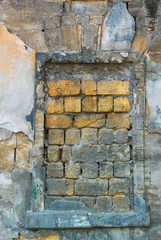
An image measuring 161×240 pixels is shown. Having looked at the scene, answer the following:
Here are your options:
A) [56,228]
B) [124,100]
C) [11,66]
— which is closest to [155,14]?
[124,100]

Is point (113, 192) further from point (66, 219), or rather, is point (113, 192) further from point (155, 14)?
point (155, 14)

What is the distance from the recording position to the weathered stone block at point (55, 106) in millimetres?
2748

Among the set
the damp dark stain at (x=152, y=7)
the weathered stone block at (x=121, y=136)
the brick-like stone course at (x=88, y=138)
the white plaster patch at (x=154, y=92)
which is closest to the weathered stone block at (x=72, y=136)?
the brick-like stone course at (x=88, y=138)

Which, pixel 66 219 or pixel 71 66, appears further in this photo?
pixel 71 66

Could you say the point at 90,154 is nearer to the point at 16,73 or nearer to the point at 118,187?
the point at 118,187

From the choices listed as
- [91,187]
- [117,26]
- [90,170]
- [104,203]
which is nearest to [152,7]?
[117,26]

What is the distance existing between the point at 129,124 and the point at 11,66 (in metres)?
1.31

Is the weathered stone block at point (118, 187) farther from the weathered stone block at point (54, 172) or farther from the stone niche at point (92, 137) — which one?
the weathered stone block at point (54, 172)

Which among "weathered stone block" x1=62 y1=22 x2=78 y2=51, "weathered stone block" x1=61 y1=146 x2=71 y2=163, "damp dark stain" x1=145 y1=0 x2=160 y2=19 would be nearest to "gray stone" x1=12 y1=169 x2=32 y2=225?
"weathered stone block" x1=61 y1=146 x2=71 y2=163

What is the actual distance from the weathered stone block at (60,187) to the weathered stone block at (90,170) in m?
0.16

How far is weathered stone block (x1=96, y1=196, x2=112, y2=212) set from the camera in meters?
2.69

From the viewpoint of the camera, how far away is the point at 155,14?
271 cm

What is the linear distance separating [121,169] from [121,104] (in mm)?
645

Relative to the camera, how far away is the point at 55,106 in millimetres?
2750
